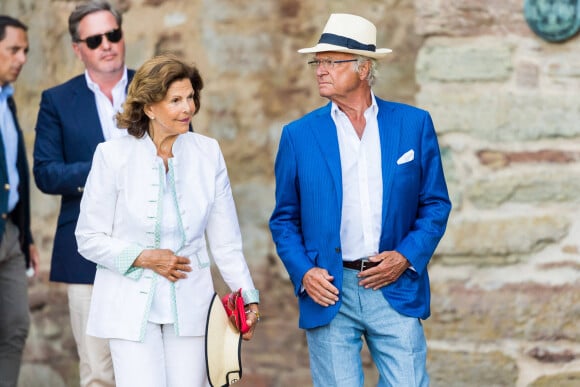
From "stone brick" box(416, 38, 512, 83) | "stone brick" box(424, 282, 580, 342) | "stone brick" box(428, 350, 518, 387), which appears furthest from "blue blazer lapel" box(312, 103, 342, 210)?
"stone brick" box(428, 350, 518, 387)

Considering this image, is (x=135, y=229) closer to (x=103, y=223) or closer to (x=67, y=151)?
(x=103, y=223)

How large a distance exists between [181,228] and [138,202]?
173 millimetres

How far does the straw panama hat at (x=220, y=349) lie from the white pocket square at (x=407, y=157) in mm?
829

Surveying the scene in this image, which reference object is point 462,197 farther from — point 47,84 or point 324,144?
point 47,84

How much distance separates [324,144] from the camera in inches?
183

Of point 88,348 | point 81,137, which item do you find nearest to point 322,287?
point 88,348

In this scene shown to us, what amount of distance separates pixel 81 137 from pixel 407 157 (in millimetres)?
1469

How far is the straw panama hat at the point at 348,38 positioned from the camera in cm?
466

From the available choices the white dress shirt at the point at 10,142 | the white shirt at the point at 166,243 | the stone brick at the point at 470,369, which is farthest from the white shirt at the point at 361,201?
the white dress shirt at the point at 10,142

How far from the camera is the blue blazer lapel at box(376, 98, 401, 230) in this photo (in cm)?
462

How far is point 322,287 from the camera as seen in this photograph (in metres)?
4.59

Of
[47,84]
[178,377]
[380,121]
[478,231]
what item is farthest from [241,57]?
[178,377]

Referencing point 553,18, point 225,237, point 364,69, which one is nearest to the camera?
point 225,237

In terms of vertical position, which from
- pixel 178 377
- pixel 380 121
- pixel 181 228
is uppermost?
pixel 380 121
